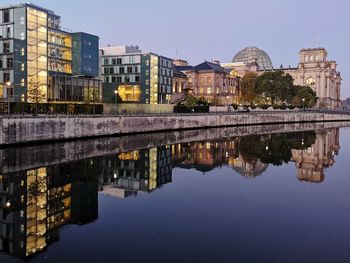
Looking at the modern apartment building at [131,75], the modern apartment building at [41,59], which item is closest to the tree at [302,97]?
the modern apartment building at [131,75]

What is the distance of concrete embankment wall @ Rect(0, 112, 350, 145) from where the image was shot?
50.5 metres

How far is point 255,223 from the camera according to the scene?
20.3m

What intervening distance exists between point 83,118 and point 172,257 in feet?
162

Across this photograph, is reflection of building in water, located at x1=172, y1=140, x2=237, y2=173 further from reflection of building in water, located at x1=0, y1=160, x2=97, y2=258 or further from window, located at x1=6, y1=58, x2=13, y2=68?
window, located at x1=6, y1=58, x2=13, y2=68

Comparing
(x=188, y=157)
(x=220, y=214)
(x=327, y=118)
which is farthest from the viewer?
(x=327, y=118)

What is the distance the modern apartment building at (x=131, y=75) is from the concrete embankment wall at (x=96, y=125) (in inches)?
1164

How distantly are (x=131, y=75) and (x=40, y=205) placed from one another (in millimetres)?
103878

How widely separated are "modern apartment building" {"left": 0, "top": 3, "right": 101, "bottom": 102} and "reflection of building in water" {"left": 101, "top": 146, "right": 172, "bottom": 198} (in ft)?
130

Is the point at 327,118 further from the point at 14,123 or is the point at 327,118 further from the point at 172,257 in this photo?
the point at 172,257

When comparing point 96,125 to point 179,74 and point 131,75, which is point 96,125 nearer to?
point 131,75

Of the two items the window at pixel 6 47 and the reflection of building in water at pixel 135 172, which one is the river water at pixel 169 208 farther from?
the window at pixel 6 47

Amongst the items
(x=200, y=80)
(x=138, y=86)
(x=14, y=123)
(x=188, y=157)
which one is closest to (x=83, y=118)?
(x=14, y=123)

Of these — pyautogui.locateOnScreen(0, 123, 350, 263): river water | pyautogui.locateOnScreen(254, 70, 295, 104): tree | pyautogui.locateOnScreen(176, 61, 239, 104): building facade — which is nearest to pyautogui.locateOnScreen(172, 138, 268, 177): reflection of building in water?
pyautogui.locateOnScreen(0, 123, 350, 263): river water

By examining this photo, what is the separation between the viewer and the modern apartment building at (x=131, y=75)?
404ft
